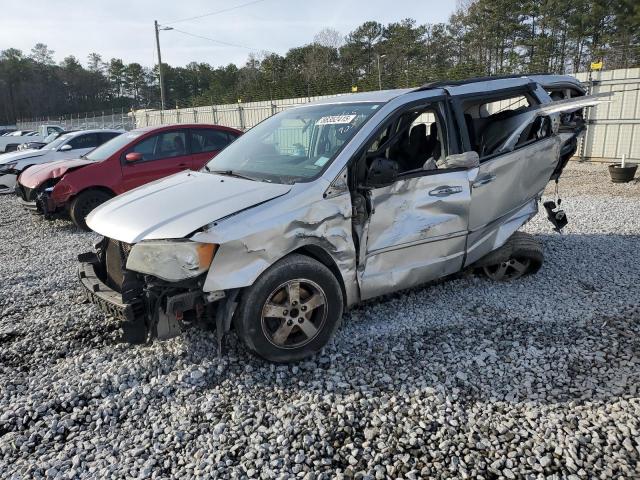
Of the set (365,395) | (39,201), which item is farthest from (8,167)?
(365,395)

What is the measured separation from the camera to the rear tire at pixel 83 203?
25.7ft

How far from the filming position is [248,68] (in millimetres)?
52781

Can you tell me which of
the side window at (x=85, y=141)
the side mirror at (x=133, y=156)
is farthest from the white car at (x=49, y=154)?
the side mirror at (x=133, y=156)

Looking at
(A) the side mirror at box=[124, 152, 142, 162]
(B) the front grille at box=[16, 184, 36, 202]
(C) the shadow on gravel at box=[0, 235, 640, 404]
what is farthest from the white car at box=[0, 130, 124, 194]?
(C) the shadow on gravel at box=[0, 235, 640, 404]

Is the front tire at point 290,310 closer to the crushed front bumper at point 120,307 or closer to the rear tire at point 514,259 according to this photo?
the crushed front bumper at point 120,307

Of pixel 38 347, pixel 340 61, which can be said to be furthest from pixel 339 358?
pixel 340 61

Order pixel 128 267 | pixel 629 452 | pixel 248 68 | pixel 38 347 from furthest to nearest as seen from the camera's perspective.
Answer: pixel 248 68 → pixel 38 347 → pixel 128 267 → pixel 629 452

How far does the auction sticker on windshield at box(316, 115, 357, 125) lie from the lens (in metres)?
3.93

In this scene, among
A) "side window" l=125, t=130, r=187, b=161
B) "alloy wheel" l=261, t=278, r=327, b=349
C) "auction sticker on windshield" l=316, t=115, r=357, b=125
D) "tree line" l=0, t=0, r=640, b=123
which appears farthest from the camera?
"tree line" l=0, t=0, r=640, b=123

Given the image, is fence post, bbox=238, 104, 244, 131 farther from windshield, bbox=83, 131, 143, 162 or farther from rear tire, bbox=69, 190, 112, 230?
rear tire, bbox=69, 190, 112, 230

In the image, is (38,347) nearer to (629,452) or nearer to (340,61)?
(629,452)

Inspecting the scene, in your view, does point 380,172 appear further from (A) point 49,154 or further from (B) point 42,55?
(B) point 42,55

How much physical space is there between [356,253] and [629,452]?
6.57 feet

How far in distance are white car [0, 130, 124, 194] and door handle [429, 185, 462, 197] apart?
9.40 meters
